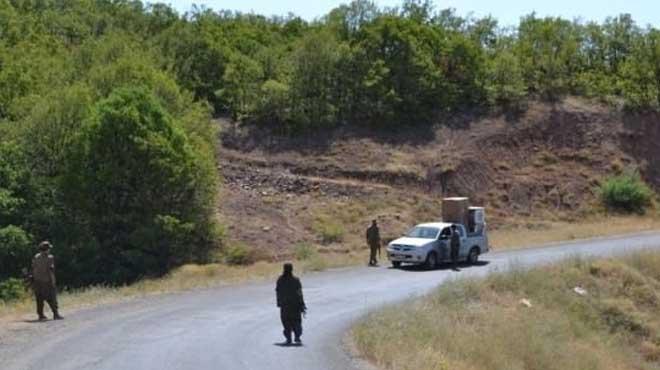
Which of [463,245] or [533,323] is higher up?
[463,245]

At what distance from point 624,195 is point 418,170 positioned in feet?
39.6

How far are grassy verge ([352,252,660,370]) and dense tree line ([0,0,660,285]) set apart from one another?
1522 cm

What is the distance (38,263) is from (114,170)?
15.7m

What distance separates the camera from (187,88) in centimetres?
5800

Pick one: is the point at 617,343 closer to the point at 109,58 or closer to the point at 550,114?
the point at 109,58

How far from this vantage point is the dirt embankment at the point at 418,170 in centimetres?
4844

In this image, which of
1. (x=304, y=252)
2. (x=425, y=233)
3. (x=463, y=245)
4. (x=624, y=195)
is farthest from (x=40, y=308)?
(x=624, y=195)

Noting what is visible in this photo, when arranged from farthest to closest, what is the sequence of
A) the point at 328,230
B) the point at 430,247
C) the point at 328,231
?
the point at 328,230
the point at 328,231
the point at 430,247

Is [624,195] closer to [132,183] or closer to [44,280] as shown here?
[132,183]

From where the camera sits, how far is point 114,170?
38250mm

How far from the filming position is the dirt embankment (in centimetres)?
4844

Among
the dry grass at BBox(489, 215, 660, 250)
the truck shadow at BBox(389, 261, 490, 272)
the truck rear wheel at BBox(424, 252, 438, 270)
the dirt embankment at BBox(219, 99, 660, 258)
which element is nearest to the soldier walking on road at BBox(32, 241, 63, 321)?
the truck shadow at BBox(389, 261, 490, 272)

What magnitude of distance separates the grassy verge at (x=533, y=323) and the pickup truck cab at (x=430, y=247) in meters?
4.62

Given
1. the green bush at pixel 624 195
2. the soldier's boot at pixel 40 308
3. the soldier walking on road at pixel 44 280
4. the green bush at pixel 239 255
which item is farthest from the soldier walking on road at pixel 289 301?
the green bush at pixel 624 195
